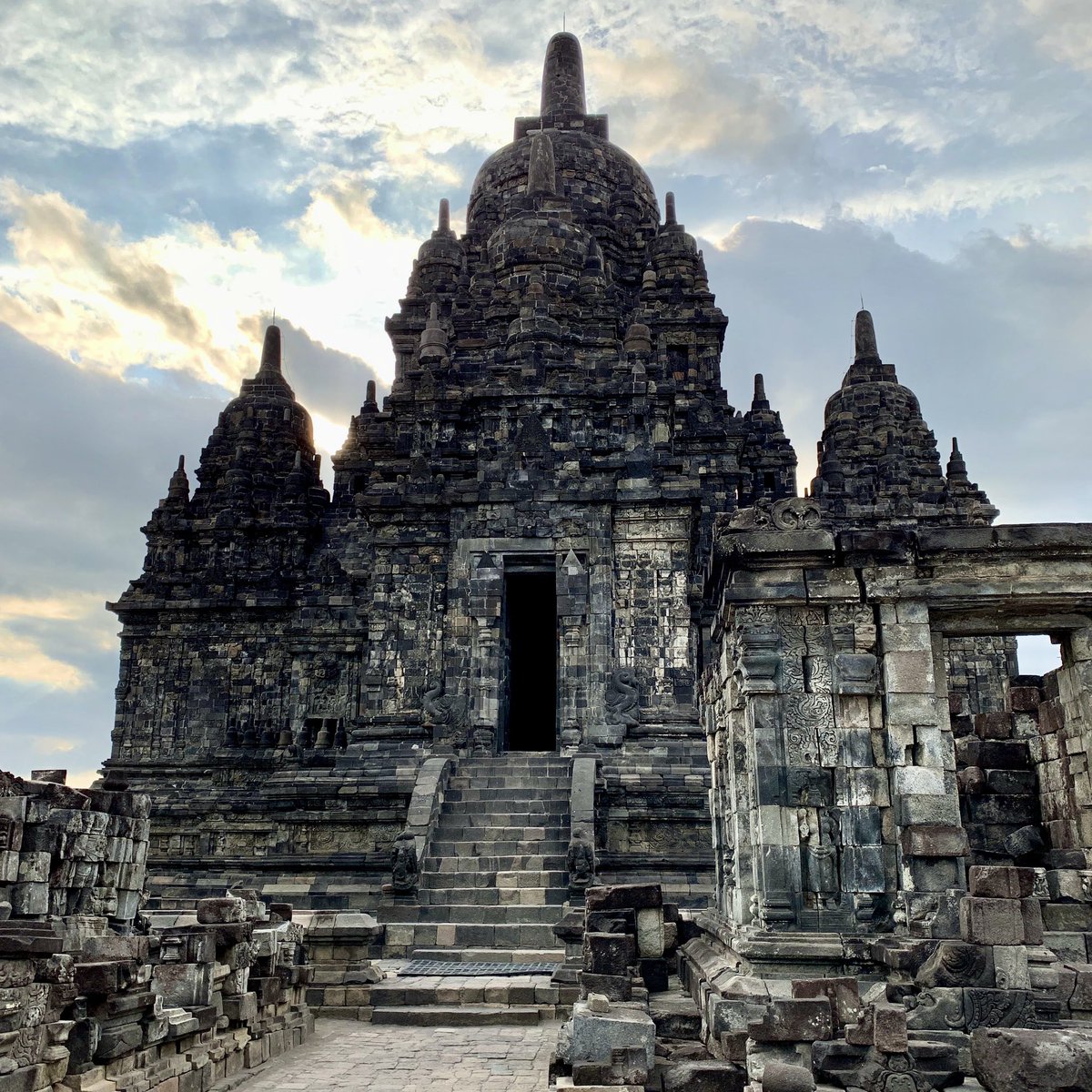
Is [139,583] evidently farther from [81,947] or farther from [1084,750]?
[1084,750]

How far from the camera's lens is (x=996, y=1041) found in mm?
6293

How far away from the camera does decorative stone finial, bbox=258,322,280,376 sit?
112 ft

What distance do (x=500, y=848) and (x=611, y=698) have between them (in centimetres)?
405

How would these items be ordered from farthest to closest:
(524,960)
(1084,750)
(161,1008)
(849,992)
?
(524,960), (1084,750), (161,1008), (849,992)

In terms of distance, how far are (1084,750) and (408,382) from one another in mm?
16116

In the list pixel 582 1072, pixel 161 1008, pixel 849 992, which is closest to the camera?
pixel 582 1072

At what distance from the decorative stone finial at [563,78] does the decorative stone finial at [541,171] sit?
641 centimetres

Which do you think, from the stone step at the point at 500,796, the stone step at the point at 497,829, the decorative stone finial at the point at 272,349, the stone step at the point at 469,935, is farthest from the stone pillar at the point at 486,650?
the decorative stone finial at the point at 272,349

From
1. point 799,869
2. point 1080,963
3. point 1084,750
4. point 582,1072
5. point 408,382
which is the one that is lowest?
point 582,1072

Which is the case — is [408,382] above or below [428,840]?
above

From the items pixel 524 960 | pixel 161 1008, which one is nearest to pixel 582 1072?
pixel 161 1008

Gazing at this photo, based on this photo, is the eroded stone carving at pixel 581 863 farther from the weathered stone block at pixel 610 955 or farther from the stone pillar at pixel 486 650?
the weathered stone block at pixel 610 955

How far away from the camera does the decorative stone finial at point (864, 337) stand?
2997 centimetres

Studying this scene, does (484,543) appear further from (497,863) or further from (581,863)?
(581,863)
